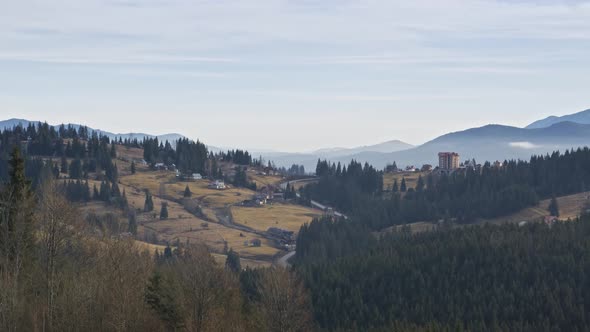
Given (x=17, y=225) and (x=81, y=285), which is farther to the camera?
(x=81, y=285)

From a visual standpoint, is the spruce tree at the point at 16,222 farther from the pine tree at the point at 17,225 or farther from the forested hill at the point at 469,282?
the forested hill at the point at 469,282

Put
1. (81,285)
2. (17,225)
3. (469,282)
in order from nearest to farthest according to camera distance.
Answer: (17,225) < (81,285) < (469,282)

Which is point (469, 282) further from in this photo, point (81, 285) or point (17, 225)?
point (17, 225)

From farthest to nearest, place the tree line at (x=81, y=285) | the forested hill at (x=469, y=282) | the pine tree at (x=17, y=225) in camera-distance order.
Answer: the forested hill at (x=469, y=282) < the pine tree at (x=17, y=225) < the tree line at (x=81, y=285)

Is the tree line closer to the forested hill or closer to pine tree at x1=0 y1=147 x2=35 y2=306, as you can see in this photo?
pine tree at x1=0 y1=147 x2=35 y2=306

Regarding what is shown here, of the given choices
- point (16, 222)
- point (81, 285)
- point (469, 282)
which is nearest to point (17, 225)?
point (16, 222)

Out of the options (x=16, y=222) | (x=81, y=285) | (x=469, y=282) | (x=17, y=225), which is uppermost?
(x=16, y=222)

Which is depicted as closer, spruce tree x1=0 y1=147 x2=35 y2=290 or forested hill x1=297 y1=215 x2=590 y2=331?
spruce tree x1=0 y1=147 x2=35 y2=290

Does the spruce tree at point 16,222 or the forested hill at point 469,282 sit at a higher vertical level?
the spruce tree at point 16,222

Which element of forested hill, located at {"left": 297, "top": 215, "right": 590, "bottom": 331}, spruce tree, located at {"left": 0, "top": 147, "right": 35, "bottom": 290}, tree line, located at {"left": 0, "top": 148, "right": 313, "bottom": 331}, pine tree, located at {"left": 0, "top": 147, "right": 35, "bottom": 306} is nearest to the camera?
tree line, located at {"left": 0, "top": 148, "right": 313, "bottom": 331}

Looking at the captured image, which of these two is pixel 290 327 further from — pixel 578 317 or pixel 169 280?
pixel 578 317

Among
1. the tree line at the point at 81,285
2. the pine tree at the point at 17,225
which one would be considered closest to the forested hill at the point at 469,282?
the tree line at the point at 81,285

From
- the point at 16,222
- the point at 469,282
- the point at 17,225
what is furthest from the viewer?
the point at 469,282

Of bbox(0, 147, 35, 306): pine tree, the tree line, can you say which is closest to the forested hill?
the tree line
